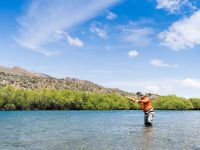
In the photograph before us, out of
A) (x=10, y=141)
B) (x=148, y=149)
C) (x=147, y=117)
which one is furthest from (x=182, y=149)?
(x=147, y=117)

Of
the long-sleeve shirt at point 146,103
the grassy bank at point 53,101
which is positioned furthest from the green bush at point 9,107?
the long-sleeve shirt at point 146,103

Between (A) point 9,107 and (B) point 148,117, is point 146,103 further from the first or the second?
(A) point 9,107

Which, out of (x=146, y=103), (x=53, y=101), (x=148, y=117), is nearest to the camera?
(x=146, y=103)

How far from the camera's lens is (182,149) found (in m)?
26.2

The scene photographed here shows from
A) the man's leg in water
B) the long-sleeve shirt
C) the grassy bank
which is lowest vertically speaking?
the man's leg in water

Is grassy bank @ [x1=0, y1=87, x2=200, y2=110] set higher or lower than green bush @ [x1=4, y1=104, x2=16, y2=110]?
higher

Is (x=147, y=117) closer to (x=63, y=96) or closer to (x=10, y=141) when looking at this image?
(x=10, y=141)

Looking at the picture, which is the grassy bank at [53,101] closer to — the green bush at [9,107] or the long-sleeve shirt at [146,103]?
the green bush at [9,107]

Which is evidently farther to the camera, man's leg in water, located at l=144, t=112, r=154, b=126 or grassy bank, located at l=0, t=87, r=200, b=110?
grassy bank, located at l=0, t=87, r=200, b=110

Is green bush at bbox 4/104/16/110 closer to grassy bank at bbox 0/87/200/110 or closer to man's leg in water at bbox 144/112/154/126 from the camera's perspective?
grassy bank at bbox 0/87/200/110

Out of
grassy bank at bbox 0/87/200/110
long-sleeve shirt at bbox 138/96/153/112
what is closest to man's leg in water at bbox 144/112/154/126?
long-sleeve shirt at bbox 138/96/153/112

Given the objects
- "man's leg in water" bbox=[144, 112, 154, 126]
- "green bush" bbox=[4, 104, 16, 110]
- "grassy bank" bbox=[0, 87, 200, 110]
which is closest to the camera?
"man's leg in water" bbox=[144, 112, 154, 126]

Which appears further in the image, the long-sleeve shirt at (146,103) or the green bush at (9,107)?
the green bush at (9,107)

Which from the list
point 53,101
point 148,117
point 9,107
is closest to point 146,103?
point 148,117
